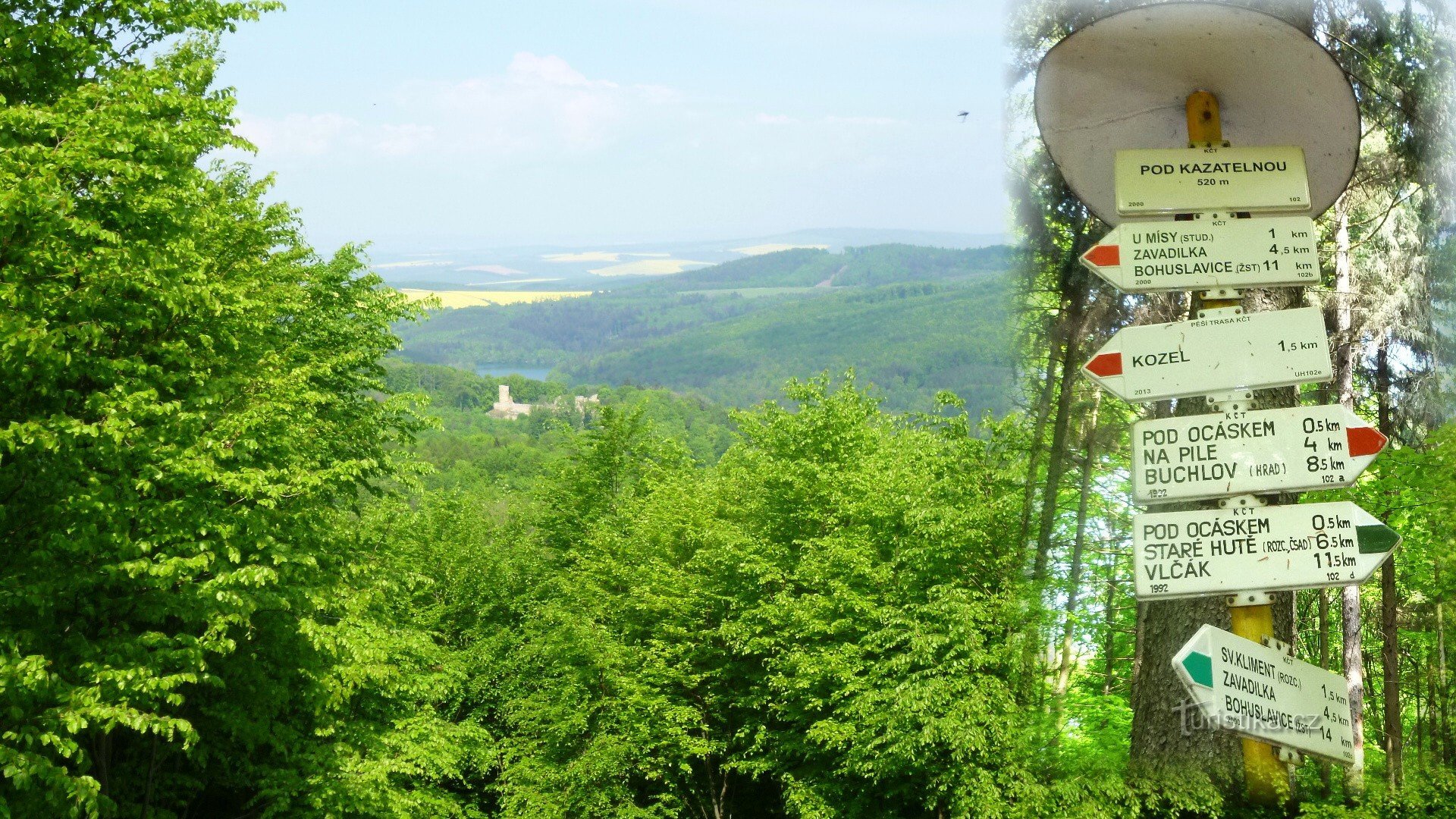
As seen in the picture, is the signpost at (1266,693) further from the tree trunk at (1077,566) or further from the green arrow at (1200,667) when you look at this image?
the tree trunk at (1077,566)

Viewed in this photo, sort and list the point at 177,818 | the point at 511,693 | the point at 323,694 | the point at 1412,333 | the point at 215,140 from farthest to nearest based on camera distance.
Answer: the point at 511,693 < the point at 177,818 < the point at 323,694 < the point at 215,140 < the point at 1412,333

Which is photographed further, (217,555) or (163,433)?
(217,555)

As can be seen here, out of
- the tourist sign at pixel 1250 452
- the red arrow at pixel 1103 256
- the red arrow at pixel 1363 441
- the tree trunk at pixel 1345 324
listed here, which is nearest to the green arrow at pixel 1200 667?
the tourist sign at pixel 1250 452

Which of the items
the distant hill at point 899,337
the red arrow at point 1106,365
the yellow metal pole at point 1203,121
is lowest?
the distant hill at point 899,337

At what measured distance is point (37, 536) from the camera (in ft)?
34.0

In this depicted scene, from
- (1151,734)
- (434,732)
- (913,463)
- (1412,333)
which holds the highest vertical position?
(1412,333)

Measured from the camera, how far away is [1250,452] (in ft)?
10.0

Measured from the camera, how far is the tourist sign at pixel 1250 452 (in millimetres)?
3025

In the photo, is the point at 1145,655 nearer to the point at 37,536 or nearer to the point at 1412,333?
the point at 1412,333

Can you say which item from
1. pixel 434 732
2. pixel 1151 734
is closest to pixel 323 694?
pixel 434 732

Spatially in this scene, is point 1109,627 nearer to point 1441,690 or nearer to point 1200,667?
point 1441,690

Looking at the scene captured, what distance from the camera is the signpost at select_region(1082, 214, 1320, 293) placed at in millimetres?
3283

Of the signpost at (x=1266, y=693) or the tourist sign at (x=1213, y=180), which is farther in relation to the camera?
the tourist sign at (x=1213, y=180)

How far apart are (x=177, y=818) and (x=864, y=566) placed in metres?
10.5
